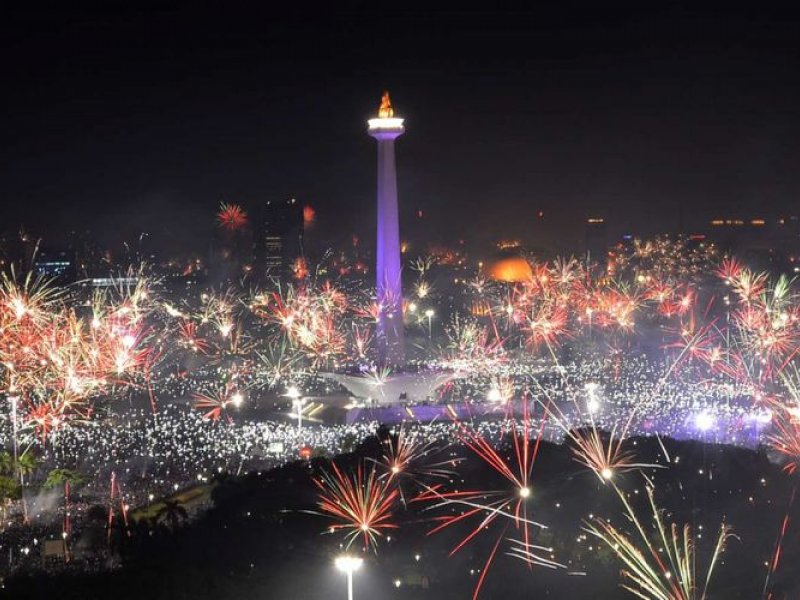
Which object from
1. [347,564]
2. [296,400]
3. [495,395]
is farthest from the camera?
[495,395]

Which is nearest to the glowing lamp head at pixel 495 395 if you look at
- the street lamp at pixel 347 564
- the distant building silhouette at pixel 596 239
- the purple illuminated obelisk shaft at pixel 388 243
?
the purple illuminated obelisk shaft at pixel 388 243

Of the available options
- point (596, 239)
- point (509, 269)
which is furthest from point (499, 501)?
point (596, 239)

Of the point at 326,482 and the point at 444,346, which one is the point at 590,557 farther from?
the point at 444,346

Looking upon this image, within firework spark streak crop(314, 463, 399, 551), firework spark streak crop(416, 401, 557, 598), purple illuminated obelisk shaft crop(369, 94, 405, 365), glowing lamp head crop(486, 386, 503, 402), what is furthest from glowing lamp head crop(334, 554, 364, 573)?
purple illuminated obelisk shaft crop(369, 94, 405, 365)

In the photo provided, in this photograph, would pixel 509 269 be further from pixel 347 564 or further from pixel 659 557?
pixel 347 564

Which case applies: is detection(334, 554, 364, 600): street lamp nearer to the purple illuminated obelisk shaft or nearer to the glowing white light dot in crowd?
the glowing white light dot in crowd

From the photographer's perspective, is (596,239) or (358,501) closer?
(358,501)

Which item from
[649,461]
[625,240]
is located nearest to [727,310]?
[649,461]
